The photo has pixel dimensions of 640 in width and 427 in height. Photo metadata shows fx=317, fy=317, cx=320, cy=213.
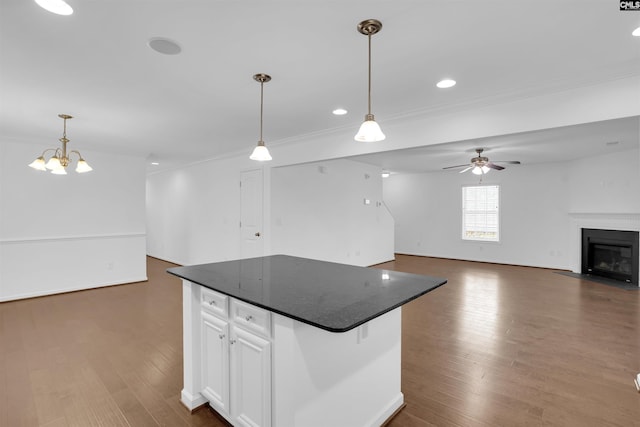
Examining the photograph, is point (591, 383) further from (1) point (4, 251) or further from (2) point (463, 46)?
(1) point (4, 251)

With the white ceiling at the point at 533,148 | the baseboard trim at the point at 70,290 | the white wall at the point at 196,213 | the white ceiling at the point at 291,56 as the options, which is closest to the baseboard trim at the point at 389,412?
the white ceiling at the point at 291,56

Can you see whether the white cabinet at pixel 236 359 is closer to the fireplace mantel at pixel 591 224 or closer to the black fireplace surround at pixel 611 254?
the black fireplace surround at pixel 611 254

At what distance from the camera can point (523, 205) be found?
7570 millimetres

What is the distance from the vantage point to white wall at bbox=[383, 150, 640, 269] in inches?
238

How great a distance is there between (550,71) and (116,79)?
363 cm

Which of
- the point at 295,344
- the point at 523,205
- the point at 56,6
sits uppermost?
the point at 56,6

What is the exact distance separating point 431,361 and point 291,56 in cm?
284

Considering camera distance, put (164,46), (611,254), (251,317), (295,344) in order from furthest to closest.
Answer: (611,254) < (164,46) < (251,317) < (295,344)

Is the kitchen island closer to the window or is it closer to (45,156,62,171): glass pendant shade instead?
(45,156,62,171): glass pendant shade

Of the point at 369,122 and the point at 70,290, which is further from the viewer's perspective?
the point at 70,290

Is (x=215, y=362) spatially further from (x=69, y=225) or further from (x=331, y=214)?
(x=69, y=225)

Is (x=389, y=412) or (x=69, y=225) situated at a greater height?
(x=69, y=225)

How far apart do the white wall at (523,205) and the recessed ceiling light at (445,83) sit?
5230mm

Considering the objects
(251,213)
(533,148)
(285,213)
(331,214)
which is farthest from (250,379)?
(533,148)
